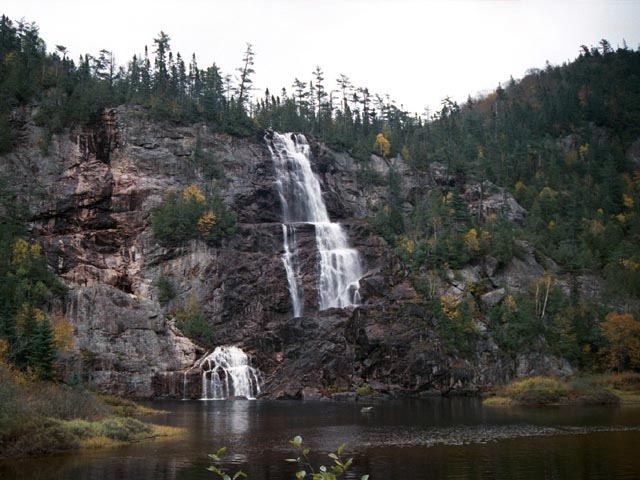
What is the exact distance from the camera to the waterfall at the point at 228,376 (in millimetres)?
81375

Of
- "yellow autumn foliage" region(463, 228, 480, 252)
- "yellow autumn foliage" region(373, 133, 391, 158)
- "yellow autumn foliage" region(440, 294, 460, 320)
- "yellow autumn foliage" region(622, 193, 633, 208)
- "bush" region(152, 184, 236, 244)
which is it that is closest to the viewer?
"yellow autumn foliage" region(440, 294, 460, 320)

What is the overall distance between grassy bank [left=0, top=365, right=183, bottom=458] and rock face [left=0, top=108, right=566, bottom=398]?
102 feet

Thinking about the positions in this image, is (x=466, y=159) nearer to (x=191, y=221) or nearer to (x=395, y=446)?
(x=191, y=221)

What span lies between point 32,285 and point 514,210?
87.2 meters

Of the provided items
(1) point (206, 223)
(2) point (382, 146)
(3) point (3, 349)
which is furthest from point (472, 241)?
(3) point (3, 349)

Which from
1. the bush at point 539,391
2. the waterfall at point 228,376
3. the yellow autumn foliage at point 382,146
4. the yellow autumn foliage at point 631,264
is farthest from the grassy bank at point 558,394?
the yellow autumn foliage at point 382,146

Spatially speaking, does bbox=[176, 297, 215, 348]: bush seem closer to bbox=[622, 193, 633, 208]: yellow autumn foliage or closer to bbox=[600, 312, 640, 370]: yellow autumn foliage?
bbox=[600, 312, 640, 370]: yellow autumn foliage

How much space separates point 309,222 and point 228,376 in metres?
36.3

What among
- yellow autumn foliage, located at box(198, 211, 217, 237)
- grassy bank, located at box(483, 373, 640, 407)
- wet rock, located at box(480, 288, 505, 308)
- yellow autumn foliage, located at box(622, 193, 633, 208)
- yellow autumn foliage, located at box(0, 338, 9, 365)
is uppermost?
yellow autumn foliage, located at box(622, 193, 633, 208)

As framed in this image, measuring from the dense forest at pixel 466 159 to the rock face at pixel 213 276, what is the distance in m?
3.23

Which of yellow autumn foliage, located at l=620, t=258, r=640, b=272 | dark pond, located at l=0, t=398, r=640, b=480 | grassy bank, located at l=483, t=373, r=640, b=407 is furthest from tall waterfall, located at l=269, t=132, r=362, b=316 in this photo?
yellow autumn foliage, located at l=620, t=258, r=640, b=272

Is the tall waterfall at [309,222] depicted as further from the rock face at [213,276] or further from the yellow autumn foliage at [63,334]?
the yellow autumn foliage at [63,334]

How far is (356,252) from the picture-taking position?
103125 mm

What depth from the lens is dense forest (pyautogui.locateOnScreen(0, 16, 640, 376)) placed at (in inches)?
3696
